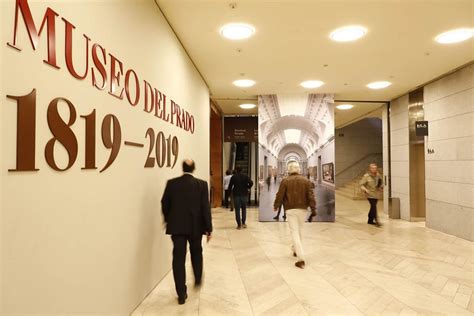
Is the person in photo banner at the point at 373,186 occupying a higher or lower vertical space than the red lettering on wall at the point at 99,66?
lower

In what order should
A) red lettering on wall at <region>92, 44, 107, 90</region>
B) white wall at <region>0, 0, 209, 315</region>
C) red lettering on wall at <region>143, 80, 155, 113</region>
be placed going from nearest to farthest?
white wall at <region>0, 0, 209, 315</region> → red lettering on wall at <region>92, 44, 107, 90</region> → red lettering on wall at <region>143, 80, 155, 113</region>

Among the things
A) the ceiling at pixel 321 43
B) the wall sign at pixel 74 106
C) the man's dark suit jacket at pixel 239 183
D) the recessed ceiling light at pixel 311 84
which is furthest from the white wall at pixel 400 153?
the wall sign at pixel 74 106

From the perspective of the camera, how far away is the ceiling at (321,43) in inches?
199

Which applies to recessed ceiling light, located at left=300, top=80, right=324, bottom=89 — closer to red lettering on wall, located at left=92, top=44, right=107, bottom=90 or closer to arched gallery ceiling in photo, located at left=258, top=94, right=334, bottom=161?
arched gallery ceiling in photo, located at left=258, top=94, right=334, bottom=161

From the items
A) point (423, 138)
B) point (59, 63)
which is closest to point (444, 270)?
point (423, 138)

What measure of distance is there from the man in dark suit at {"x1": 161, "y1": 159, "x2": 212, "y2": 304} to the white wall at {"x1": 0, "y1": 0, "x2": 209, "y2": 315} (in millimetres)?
358

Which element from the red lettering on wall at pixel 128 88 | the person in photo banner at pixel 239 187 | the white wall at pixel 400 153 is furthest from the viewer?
the white wall at pixel 400 153

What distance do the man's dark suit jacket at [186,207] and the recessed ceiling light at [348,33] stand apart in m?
3.71

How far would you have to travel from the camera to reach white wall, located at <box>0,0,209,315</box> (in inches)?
78.9

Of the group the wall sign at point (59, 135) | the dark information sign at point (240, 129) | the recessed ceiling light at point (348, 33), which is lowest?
the wall sign at point (59, 135)

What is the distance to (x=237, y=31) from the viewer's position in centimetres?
582

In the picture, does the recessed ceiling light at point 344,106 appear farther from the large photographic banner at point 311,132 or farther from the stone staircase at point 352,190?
the stone staircase at point 352,190

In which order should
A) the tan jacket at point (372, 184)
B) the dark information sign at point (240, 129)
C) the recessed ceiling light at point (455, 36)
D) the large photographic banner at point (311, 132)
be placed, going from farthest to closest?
the dark information sign at point (240, 129) < the large photographic banner at point (311, 132) < the tan jacket at point (372, 184) < the recessed ceiling light at point (455, 36)

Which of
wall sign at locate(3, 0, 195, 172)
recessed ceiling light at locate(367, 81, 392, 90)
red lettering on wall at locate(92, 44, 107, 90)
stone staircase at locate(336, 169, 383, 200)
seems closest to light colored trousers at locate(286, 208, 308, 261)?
wall sign at locate(3, 0, 195, 172)
